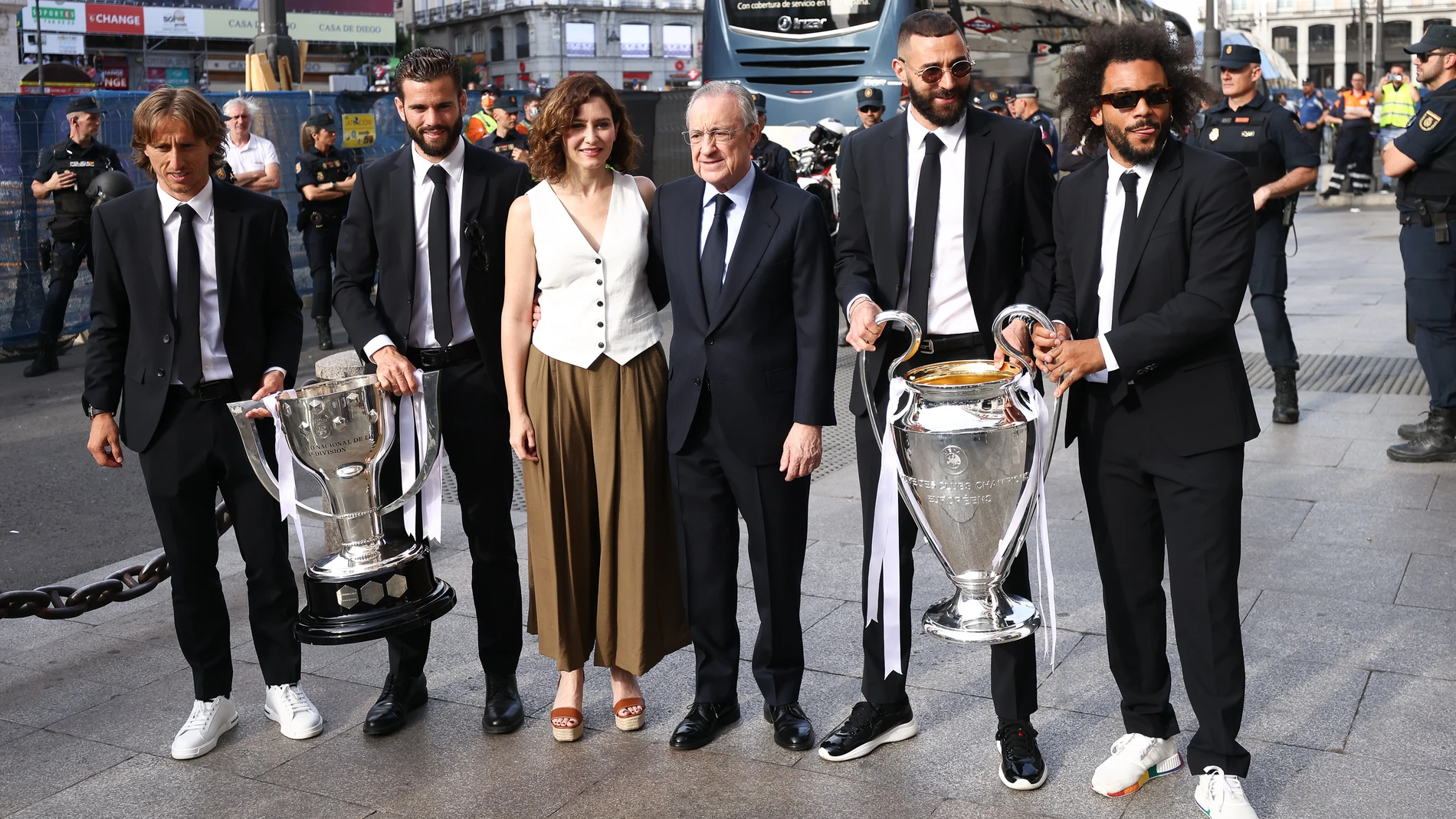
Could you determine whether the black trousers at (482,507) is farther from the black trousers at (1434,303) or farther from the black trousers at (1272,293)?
the black trousers at (1272,293)

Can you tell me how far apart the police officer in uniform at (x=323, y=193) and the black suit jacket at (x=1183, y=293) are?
8.41 meters

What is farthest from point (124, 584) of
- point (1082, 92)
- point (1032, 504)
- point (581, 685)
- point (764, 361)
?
point (1082, 92)

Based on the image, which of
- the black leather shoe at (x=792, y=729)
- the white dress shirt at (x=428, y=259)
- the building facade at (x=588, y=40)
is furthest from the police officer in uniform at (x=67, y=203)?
the building facade at (x=588, y=40)

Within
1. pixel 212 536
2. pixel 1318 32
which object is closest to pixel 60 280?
pixel 212 536

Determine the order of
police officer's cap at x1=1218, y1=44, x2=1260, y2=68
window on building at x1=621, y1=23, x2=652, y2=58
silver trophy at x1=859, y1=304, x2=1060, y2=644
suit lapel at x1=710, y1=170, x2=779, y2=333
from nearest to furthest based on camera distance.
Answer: silver trophy at x1=859, y1=304, x2=1060, y2=644 < suit lapel at x1=710, y1=170, x2=779, y2=333 < police officer's cap at x1=1218, y1=44, x2=1260, y2=68 < window on building at x1=621, y1=23, x2=652, y2=58

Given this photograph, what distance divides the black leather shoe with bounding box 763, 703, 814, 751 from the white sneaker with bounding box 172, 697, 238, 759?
1.58 meters

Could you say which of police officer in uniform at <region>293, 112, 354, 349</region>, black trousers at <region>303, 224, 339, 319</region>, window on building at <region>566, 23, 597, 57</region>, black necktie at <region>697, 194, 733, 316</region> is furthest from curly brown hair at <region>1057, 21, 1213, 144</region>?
window on building at <region>566, 23, 597, 57</region>

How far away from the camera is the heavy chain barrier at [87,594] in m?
4.48

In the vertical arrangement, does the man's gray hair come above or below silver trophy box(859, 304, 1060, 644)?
above

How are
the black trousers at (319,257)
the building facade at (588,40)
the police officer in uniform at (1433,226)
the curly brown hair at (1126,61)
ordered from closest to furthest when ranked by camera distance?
the curly brown hair at (1126,61) < the police officer in uniform at (1433,226) < the black trousers at (319,257) < the building facade at (588,40)

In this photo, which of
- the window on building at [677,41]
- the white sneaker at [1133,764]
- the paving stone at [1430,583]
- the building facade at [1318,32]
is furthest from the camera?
the window on building at [677,41]

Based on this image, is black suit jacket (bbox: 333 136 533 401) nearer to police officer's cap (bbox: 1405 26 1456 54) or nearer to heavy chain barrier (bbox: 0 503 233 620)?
heavy chain barrier (bbox: 0 503 233 620)

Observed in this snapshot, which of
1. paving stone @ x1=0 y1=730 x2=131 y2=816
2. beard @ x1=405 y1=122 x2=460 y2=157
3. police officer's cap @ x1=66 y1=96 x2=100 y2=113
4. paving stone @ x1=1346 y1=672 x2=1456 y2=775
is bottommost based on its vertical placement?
paving stone @ x1=0 y1=730 x2=131 y2=816

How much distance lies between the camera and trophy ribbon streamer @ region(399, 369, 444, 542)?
393 cm
